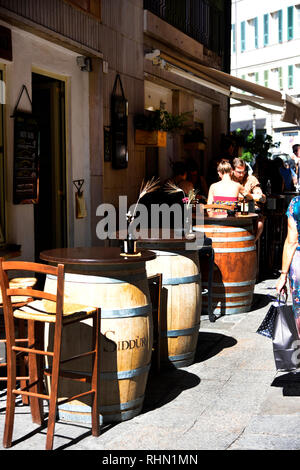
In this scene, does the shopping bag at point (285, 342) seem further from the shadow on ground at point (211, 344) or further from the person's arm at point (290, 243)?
the shadow on ground at point (211, 344)

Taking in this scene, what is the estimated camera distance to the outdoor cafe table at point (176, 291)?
17.1 feet

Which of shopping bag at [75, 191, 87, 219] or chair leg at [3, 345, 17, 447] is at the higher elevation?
shopping bag at [75, 191, 87, 219]

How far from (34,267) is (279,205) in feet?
27.6

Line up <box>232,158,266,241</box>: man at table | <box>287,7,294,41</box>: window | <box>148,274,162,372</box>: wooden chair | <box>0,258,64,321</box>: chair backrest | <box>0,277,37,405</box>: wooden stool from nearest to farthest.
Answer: <box>0,258,64,321</box>: chair backrest, <box>0,277,37,405</box>: wooden stool, <box>148,274,162,372</box>: wooden chair, <box>232,158,266,241</box>: man at table, <box>287,7,294,41</box>: window

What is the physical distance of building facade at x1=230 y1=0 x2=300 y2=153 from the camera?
35.4m

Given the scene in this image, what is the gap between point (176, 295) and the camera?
17.1ft

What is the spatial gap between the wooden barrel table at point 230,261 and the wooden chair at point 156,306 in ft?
7.02

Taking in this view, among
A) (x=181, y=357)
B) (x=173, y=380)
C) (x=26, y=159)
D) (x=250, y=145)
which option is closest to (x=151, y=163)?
(x=250, y=145)

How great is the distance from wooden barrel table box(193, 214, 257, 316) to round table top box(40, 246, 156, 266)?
281cm

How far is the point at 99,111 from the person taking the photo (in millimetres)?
9047

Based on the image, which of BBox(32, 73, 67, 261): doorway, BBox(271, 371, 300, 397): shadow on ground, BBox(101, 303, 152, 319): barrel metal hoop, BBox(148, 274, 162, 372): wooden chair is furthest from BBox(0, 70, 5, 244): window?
BBox(271, 371, 300, 397): shadow on ground

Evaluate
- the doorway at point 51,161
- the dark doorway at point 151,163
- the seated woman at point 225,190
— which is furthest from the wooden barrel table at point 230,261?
the dark doorway at point 151,163

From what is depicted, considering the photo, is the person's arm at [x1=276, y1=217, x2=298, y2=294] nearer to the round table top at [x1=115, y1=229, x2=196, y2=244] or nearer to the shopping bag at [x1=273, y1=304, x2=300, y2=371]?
the shopping bag at [x1=273, y1=304, x2=300, y2=371]
